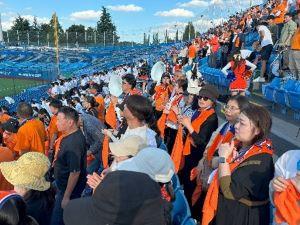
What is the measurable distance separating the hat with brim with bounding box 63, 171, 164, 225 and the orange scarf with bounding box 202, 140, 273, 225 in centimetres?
143

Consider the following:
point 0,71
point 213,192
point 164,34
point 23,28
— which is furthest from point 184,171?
point 23,28

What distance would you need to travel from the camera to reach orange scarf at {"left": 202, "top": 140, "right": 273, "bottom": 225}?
2.90m

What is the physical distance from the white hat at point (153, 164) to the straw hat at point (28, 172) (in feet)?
2.53

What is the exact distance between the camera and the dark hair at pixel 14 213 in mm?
1811

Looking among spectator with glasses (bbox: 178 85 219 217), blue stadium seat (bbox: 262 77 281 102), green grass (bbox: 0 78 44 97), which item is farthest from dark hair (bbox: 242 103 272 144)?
green grass (bbox: 0 78 44 97)

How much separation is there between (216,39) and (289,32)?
30.9 feet

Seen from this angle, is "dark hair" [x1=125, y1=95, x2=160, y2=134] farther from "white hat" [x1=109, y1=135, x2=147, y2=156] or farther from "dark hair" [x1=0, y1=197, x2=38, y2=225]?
"dark hair" [x1=0, y1=197, x2=38, y2=225]

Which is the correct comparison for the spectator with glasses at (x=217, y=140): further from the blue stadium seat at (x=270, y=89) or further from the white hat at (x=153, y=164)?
the blue stadium seat at (x=270, y=89)

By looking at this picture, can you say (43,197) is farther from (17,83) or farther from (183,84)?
(17,83)

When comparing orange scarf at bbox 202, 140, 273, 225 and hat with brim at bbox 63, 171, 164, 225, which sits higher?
hat with brim at bbox 63, 171, 164, 225

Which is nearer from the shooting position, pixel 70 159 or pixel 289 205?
pixel 289 205

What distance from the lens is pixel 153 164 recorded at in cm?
230

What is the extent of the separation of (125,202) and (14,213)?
0.66 meters

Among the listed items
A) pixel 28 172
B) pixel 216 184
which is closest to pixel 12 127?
pixel 28 172
